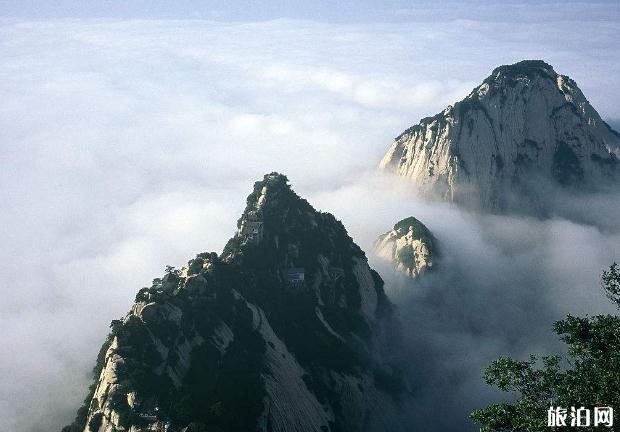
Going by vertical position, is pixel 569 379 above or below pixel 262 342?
below

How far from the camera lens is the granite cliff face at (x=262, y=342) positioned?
3140 inches

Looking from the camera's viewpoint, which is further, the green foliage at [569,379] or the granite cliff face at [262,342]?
the granite cliff face at [262,342]

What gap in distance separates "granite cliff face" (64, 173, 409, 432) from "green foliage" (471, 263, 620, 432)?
4073cm

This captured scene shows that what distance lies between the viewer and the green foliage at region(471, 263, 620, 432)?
44250mm

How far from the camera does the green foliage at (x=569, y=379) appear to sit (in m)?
44.2

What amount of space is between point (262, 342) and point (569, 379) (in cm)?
6438

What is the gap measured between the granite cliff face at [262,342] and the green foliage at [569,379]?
40.7 metres

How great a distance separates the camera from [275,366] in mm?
99562

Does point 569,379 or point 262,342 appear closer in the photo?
point 569,379

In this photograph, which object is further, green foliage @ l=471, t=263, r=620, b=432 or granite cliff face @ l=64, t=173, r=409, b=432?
granite cliff face @ l=64, t=173, r=409, b=432

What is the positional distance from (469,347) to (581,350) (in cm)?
12767

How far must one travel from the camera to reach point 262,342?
102 m

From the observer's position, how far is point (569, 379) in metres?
46.6

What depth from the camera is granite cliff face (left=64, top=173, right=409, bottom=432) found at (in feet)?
262
